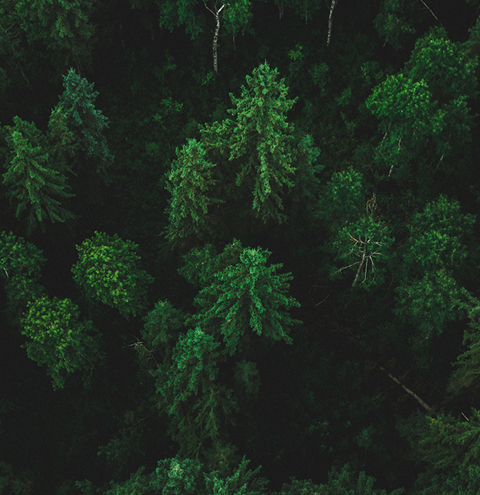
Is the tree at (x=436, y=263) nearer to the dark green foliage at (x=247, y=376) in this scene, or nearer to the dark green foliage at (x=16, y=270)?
the dark green foliage at (x=247, y=376)

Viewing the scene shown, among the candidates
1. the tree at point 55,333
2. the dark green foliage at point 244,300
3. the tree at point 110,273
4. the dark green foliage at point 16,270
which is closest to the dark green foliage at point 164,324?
the dark green foliage at point 244,300

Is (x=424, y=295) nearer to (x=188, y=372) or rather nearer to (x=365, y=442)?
(x=365, y=442)

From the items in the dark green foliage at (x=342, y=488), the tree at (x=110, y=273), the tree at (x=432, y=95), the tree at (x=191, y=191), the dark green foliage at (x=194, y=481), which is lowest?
the dark green foliage at (x=342, y=488)

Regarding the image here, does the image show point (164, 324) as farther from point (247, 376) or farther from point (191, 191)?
point (191, 191)

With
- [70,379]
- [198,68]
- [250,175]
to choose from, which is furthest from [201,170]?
[198,68]

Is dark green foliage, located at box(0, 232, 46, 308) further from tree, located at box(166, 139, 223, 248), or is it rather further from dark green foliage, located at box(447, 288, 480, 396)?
dark green foliage, located at box(447, 288, 480, 396)

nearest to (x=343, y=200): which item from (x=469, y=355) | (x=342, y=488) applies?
(x=469, y=355)
